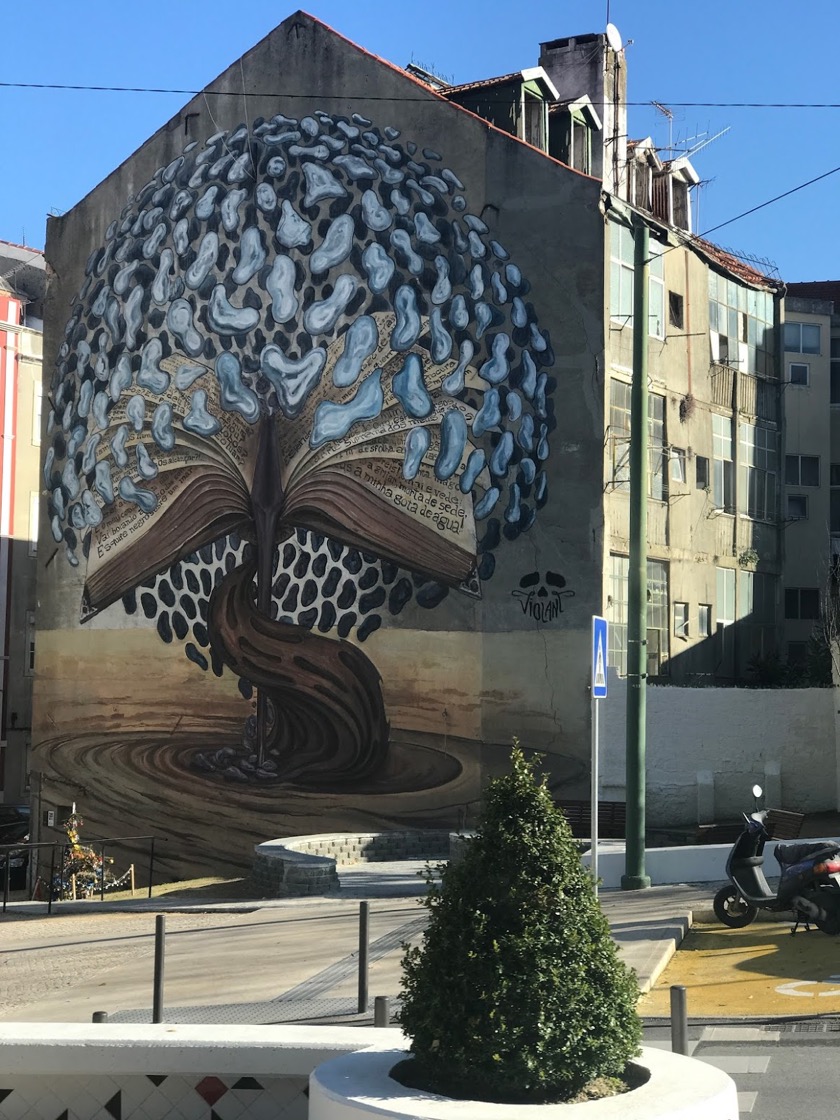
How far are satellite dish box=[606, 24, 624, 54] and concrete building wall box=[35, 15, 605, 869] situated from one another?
463 centimetres

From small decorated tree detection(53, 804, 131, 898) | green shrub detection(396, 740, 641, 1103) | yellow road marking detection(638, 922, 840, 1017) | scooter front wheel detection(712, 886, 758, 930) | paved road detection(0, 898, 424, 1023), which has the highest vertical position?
green shrub detection(396, 740, 641, 1103)

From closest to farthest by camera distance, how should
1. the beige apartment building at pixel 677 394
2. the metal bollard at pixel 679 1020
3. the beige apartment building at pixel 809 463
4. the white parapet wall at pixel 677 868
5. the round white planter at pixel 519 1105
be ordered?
1. the round white planter at pixel 519 1105
2. the metal bollard at pixel 679 1020
3. the white parapet wall at pixel 677 868
4. the beige apartment building at pixel 677 394
5. the beige apartment building at pixel 809 463

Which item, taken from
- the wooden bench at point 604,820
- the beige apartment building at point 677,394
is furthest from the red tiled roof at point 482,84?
the wooden bench at point 604,820

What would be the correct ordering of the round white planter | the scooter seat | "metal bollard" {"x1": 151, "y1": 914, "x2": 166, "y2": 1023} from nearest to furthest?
the round white planter, "metal bollard" {"x1": 151, "y1": 914, "x2": 166, "y2": 1023}, the scooter seat

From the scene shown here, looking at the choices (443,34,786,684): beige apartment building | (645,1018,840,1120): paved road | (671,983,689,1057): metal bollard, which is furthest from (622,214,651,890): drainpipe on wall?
(671,983,689,1057): metal bollard

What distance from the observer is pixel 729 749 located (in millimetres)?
27547

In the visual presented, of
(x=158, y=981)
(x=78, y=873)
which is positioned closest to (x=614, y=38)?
(x=78, y=873)

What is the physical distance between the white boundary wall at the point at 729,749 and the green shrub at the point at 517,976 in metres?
19.6

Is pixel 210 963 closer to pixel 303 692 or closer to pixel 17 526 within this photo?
pixel 303 692

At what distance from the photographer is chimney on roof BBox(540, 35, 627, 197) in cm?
3038

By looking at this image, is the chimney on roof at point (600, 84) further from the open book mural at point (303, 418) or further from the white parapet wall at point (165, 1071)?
the white parapet wall at point (165, 1071)

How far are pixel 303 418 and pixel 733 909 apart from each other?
1732 centimetres

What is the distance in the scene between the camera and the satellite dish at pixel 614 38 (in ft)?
102

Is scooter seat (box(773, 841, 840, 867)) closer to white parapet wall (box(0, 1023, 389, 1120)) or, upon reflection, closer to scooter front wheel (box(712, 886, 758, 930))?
scooter front wheel (box(712, 886, 758, 930))
